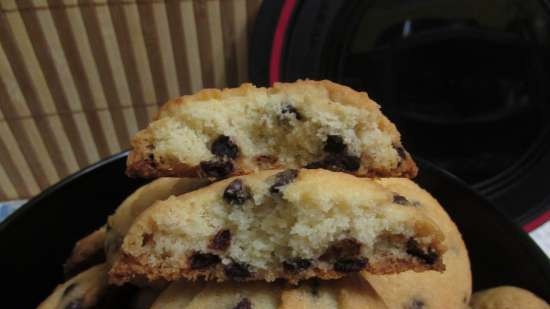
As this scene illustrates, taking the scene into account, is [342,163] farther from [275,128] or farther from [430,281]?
[430,281]

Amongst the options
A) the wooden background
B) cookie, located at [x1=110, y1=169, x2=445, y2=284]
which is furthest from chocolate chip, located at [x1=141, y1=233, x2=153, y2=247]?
the wooden background

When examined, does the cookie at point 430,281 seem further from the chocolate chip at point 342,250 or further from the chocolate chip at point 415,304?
the chocolate chip at point 342,250

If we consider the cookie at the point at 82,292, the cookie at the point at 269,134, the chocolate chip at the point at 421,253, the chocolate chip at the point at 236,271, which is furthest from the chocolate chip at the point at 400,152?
the cookie at the point at 82,292

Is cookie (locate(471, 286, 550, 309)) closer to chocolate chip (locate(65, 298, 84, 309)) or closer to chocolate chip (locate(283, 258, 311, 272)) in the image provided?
chocolate chip (locate(283, 258, 311, 272))

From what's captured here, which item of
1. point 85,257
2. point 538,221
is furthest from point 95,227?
point 538,221

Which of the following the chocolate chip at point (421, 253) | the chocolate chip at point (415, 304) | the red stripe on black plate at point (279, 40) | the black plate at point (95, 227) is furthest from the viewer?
the red stripe on black plate at point (279, 40)

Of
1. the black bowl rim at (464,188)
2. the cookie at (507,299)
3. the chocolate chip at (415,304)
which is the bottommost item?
the cookie at (507,299)

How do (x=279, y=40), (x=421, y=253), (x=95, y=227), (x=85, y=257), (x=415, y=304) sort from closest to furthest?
1. (x=421, y=253)
2. (x=415, y=304)
3. (x=85, y=257)
4. (x=95, y=227)
5. (x=279, y=40)
